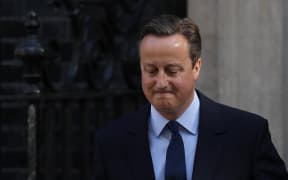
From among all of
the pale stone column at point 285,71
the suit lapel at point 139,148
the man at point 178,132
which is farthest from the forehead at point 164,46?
the pale stone column at point 285,71

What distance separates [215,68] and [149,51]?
330 centimetres

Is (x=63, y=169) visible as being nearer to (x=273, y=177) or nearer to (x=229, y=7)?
(x=229, y=7)

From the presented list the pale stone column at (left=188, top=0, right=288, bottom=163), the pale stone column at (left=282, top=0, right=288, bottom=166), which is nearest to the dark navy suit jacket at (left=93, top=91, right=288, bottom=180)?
the pale stone column at (left=188, top=0, right=288, bottom=163)

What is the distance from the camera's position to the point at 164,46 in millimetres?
2891

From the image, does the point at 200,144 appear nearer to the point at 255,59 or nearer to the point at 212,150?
the point at 212,150

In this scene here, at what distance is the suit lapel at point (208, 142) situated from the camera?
3047 millimetres

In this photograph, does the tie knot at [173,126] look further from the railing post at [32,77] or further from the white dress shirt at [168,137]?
the railing post at [32,77]

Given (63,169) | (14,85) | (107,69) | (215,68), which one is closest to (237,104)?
(215,68)

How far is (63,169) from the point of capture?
5457 millimetres

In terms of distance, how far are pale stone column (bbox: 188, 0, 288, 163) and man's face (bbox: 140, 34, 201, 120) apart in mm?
3019

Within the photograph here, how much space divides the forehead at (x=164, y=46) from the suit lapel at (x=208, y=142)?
32 cm

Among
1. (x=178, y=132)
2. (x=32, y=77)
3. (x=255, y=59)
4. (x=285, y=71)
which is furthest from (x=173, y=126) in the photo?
(x=285, y=71)

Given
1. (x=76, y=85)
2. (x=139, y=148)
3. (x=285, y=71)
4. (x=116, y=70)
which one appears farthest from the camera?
(x=116, y=70)

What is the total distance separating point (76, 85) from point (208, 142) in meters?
2.86
